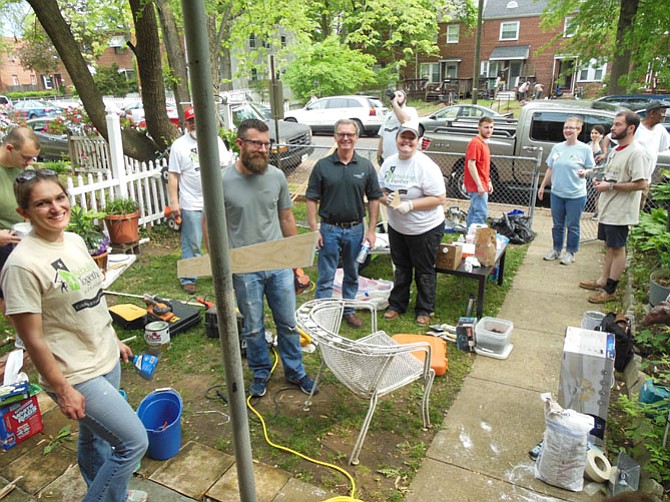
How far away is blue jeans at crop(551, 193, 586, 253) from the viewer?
630 cm

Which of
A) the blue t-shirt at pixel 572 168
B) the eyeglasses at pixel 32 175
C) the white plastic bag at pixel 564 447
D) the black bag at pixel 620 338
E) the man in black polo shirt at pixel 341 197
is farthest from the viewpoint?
the blue t-shirt at pixel 572 168

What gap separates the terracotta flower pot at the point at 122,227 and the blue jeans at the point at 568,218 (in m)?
5.60

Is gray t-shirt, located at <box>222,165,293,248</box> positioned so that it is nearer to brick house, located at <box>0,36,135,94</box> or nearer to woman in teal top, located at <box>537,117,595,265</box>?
woman in teal top, located at <box>537,117,595,265</box>

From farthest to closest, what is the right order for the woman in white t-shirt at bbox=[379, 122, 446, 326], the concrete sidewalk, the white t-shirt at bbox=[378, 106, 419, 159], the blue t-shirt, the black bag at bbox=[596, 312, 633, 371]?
the white t-shirt at bbox=[378, 106, 419, 159] < the blue t-shirt < the woman in white t-shirt at bbox=[379, 122, 446, 326] < the black bag at bbox=[596, 312, 633, 371] < the concrete sidewalk

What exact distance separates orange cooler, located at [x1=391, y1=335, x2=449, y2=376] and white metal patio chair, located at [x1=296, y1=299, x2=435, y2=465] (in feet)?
1.95

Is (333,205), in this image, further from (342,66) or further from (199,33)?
(342,66)

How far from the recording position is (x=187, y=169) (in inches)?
222

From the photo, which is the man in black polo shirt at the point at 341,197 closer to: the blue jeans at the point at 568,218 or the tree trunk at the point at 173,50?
the blue jeans at the point at 568,218

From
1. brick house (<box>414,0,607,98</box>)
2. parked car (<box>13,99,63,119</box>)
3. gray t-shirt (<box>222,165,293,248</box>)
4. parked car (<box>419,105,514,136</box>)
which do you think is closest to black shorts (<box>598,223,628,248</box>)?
gray t-shirt (<box>222,165,293,248</box>)

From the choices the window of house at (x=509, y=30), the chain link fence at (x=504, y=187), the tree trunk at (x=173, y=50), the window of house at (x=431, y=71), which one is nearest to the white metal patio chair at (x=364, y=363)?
the chain link fence at (x=504, y=187)

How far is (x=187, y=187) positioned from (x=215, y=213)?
4400mm

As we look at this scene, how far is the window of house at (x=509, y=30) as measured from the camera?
33.7 meters

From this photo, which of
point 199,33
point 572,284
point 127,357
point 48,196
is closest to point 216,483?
point 127,357

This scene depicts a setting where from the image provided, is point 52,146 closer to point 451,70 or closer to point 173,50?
point 173,50
